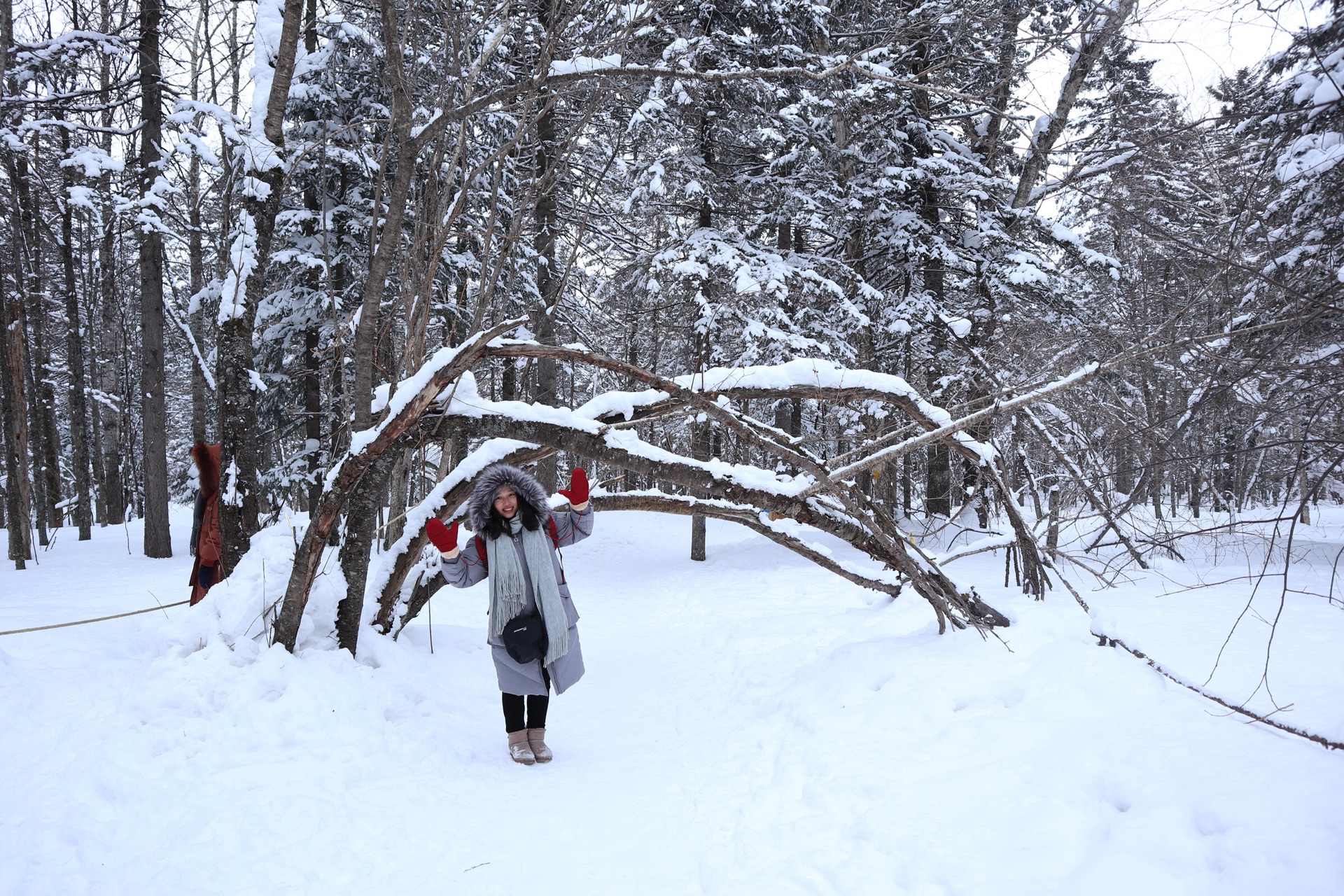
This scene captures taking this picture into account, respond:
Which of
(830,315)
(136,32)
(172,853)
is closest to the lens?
(172,853)

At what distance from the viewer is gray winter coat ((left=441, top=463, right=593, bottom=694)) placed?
4.06m

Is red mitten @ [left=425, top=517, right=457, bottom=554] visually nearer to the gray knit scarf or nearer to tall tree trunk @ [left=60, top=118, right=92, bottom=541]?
the gray knit scarf

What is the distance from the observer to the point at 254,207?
558 centimetres

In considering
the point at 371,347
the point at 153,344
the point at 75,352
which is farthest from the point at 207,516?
the point at 75,352

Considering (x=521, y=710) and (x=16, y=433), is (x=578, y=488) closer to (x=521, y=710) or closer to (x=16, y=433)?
(x=521, y=710)

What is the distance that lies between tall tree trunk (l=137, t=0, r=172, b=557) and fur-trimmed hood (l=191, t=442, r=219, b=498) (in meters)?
5.78

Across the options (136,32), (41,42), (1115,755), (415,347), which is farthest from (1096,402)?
(136,32)

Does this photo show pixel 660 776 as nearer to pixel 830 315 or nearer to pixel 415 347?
pixel 415 347

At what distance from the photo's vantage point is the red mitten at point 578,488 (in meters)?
4.13

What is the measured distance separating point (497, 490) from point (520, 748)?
1.55 meters

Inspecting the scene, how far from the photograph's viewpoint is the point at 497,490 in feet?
13.6

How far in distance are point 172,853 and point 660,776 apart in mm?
2287

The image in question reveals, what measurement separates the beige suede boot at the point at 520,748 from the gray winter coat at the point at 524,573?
272 millimetres

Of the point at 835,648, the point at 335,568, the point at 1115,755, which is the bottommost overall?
the point at 835,648
